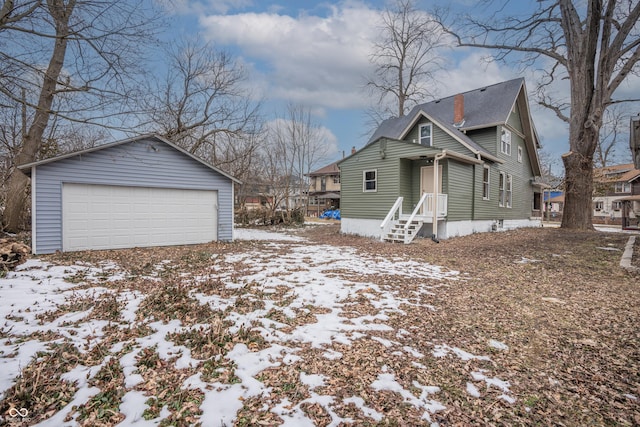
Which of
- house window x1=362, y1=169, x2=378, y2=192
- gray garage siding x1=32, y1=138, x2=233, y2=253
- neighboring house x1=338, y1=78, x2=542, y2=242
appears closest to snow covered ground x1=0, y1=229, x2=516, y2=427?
gray garage siding x1=32, y1=138, x2=233, y2=253

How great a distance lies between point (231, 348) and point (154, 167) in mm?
8981

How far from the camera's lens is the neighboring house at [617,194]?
23.8 m

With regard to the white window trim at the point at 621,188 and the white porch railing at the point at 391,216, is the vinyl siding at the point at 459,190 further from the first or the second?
the white window trim at the point at 621,188

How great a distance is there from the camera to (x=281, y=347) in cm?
331

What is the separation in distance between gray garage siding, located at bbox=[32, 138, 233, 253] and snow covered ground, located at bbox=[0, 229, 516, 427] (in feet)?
8.10

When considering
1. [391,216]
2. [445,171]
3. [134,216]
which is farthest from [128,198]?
[445,171]

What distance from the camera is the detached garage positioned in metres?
8.69

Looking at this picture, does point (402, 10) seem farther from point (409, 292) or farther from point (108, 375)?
point (108, 375)

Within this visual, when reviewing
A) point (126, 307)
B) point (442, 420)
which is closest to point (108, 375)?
point (126, 307)

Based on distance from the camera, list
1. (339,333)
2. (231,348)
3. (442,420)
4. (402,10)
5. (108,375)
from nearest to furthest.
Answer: (442,420) < (108,375) < (231,348) < (339,333) < (402,10)

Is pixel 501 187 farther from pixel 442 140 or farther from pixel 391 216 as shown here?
pixel 391 216

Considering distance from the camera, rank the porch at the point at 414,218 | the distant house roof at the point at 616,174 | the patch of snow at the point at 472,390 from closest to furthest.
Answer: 1. the patch of snow at the point at 472,390
2. the porch at the point at 414,218
3. the distant house roof at the point at 616,174

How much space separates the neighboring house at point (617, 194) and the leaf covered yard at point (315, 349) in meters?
24.2

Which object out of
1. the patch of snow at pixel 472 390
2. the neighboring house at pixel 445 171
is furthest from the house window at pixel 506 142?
the patch of snow at pixel 472 390
